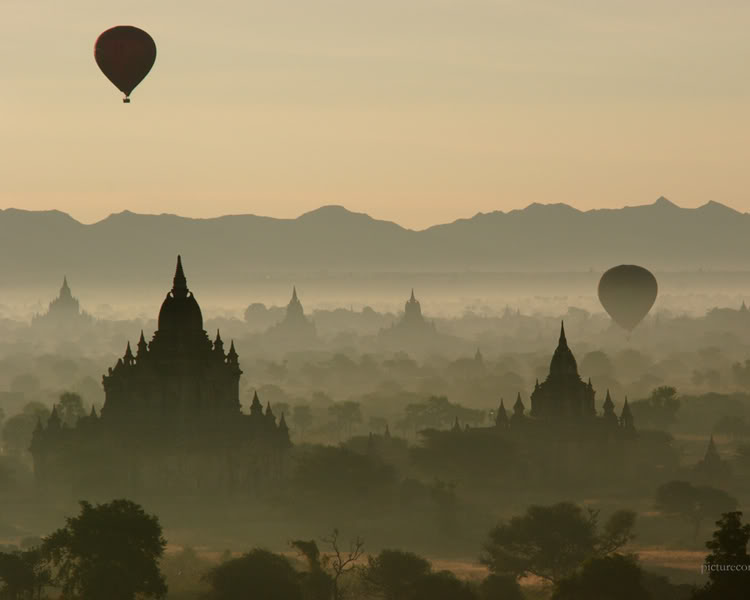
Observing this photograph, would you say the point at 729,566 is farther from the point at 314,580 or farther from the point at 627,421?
the point at 627,421

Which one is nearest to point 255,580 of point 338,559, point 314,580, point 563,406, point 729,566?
point 314,580

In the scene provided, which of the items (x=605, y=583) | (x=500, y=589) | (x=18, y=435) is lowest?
(x=500, y=589)

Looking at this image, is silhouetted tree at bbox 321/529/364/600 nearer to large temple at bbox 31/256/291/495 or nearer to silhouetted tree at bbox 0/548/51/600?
silhouetted tree at bbox 0/548/51/600

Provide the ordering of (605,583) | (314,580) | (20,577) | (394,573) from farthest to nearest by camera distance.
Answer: (394,573), (314,580), (20,577), (605,583)

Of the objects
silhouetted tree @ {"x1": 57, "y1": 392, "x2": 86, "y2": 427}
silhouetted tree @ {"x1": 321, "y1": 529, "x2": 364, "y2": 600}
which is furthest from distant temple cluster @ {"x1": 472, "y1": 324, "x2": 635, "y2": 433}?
silhouetted tree @ {"x1": 57, "y1": 392, "x2": 86, "y2": 427}

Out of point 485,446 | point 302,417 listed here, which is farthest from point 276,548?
point 302,417

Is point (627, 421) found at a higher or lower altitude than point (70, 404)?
lower
